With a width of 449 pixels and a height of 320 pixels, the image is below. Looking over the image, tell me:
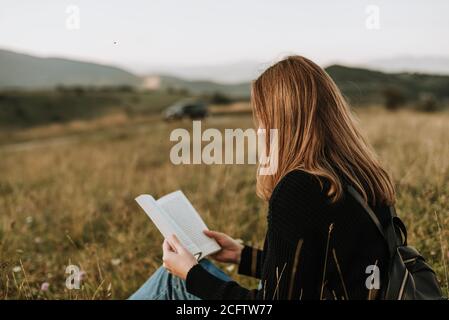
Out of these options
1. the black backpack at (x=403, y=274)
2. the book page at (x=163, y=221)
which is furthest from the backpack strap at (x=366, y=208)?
the book page at (x=163, y=221)

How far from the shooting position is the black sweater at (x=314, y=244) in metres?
1.64

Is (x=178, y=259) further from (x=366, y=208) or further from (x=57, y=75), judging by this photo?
(x=57, y=75)

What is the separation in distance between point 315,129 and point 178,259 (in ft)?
2.29

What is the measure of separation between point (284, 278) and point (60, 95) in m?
60.1

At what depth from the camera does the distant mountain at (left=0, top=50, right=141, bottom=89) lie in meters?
66.8

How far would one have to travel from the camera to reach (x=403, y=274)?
164 centimetres

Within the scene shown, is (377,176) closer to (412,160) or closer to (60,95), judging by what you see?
(412,160)

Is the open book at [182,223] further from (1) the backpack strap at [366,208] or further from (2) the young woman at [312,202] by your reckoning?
(1) the backpack strap at [366,208]

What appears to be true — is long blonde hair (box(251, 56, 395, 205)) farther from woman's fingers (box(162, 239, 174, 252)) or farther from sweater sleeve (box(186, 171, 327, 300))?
woman's fingers (box(162, 239, 174, 252))

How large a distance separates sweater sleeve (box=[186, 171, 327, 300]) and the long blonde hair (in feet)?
0.31

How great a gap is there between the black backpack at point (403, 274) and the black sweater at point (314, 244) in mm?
25

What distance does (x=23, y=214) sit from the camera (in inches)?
192
